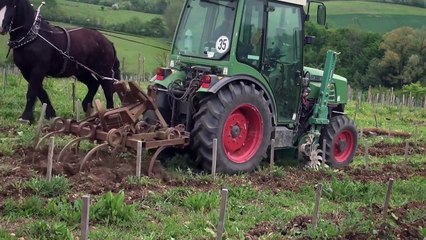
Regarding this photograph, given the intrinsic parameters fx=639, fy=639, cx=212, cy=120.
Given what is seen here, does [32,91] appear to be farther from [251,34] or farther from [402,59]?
[402,59]

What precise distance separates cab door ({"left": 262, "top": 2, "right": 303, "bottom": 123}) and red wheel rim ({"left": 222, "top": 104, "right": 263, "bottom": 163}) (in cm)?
58

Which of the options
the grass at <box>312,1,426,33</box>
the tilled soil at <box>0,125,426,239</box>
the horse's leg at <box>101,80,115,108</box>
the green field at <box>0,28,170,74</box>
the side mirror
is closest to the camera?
the tilled soil at <box>0,125,426,239</box>

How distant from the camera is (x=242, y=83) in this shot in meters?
7.93

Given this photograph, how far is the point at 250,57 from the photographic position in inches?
321

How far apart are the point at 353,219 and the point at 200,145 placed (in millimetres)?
2326

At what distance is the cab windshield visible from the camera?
8094 mm

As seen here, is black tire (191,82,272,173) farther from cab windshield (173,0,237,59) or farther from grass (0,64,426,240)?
cab windshield (173,0,237,59)

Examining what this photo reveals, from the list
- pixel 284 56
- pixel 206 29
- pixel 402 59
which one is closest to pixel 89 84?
pixel 206 29

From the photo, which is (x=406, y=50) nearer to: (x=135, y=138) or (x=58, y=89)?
(x=58, y=89)

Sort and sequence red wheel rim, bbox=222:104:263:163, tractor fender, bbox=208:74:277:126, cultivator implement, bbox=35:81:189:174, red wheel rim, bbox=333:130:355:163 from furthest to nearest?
red wheel rim, bbox=333:130:355:163 → red wheel rim, bbox=222:104:263:163 → tractor fender, bbox=208:74:277:126 → cultivator implement, bbox=35:81:189:174

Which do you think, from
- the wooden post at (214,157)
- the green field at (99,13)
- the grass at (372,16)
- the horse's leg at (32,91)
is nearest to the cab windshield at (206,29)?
the wooden post at (214,157)

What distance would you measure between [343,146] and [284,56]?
1.94 metres

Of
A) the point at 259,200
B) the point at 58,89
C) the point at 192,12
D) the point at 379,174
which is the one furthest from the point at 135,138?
the point at 58,89

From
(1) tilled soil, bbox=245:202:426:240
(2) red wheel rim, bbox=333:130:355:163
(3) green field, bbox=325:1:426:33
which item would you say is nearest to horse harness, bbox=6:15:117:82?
(2) red wheel rim, bbox=333:130:355:163
